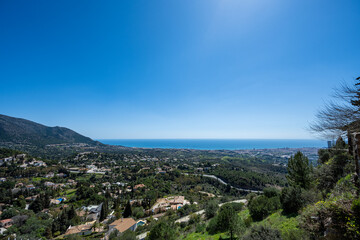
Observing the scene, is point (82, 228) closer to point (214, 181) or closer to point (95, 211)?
point (95, 211)

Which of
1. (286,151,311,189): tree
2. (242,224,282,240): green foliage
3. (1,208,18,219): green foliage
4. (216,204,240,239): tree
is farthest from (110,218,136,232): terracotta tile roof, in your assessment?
(1,208,18,219): green foliage

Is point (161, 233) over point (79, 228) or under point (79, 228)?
over

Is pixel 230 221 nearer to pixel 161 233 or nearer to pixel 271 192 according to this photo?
pixel 161 233

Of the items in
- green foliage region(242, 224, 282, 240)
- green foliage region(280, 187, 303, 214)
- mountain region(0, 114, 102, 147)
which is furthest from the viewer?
mountain region(0, 114, 102, 147)

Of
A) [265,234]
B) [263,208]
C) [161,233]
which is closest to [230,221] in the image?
[263,208]

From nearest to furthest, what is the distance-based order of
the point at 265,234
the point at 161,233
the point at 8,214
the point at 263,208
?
the point at 265,234 → the point at 161,233 → the point at 263,208 → the point at 8,214

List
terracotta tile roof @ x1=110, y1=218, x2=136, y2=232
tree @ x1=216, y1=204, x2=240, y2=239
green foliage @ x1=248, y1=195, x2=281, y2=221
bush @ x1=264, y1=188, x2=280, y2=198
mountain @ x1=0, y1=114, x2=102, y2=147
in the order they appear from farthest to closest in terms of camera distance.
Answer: mountain @ x1=0, y1=114, x2=102, y2=147
terracotta tile roof @ x1=110, y1=218, x2=136, y2=232
bush @ x1=264, y1=188, x2=280, y2=198
green foliage @ x1=248, y1=195, x2=281, y2=221
tree @ x1=216, y1=204, x2=240, y2=239

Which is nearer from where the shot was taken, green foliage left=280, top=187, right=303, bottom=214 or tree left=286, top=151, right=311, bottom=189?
green foliage left=280, top=187, right=303, bottom=214

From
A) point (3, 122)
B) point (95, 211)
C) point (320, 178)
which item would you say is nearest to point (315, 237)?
point (320, 178)

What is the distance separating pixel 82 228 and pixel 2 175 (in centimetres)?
4621

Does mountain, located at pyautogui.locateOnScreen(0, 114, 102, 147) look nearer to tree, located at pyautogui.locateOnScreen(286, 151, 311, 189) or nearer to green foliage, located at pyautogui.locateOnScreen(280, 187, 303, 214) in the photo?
green foliage, located at pyautogui.locateOnScreen(280, 187, 303, 214)

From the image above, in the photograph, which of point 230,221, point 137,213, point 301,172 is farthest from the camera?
point 137,213

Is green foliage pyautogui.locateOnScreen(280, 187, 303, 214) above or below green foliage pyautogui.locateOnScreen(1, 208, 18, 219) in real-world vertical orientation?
A: above

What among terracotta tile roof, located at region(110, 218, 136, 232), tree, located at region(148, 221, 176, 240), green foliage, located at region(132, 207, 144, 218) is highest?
tree, located at region(148, 221, 176, 240)
